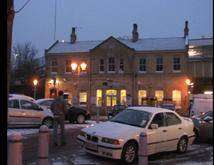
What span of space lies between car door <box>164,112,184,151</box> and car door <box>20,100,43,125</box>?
33.3 ft

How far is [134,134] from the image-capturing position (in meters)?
12.3

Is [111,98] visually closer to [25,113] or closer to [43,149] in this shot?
[25,113]

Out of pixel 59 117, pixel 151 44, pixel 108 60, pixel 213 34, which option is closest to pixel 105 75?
pixel 108 60

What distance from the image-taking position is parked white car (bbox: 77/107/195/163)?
1209cm

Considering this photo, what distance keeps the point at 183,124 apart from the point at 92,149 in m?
3.42

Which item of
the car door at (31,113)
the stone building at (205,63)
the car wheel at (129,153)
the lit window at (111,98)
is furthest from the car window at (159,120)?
the lit window at (111,98)

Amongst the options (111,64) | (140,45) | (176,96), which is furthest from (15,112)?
(140,45)

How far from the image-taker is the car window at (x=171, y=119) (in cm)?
1412

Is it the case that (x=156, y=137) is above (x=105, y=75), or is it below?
below

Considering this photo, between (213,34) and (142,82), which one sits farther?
(142,82)

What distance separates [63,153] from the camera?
13539 millimetres

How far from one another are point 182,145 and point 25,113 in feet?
34.4

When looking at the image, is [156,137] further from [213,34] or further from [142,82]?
[142,82]

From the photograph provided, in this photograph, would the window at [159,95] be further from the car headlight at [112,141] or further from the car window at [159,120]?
the car headlight at [112,141]
